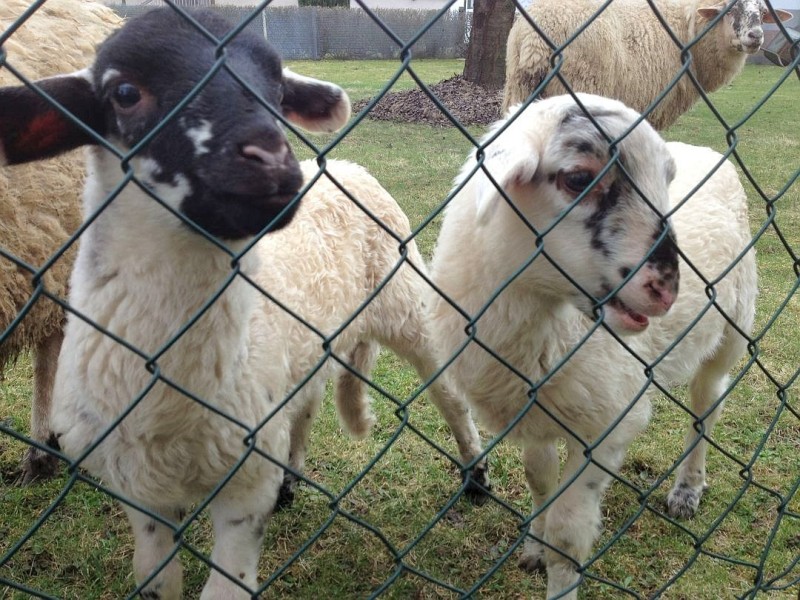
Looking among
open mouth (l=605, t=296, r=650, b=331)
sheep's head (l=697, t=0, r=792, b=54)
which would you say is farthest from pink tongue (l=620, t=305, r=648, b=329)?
sheep's head (l=697, t=0, r=792, b=54)

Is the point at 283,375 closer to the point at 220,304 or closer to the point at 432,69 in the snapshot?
the point at 220,304

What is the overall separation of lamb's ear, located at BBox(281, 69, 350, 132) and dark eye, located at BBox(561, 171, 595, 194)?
0.62m

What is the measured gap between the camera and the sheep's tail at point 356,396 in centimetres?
322

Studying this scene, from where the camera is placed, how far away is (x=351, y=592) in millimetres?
2730

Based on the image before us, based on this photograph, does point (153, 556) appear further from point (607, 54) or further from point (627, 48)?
point (627, 48)

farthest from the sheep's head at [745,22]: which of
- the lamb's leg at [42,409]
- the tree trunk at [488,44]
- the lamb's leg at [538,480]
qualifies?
the lamb's leg at [42,409]

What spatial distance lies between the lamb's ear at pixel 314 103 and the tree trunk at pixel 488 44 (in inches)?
471

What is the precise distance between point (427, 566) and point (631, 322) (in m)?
1.44

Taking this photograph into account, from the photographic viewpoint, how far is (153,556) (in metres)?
2.21

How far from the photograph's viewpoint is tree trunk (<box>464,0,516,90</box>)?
1302 cm

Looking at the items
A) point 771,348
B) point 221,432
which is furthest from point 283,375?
point 771,348

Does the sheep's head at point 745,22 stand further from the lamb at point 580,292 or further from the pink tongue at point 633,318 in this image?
the pink tongue at point 633,318

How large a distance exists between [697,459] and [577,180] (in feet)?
5.64

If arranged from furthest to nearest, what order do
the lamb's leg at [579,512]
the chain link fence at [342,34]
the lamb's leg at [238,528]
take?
the chain link fence at [342,34] < the lamb's leg at [579,512] < the lamb's leg at [238,528]
